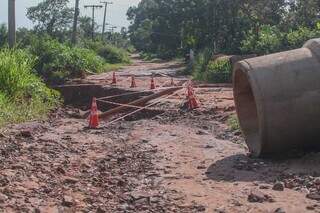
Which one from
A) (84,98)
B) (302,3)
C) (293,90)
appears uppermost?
(302,3)

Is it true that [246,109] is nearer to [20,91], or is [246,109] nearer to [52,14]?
[20,91]

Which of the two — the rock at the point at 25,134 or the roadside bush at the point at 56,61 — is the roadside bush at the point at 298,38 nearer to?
the roadside bush at the point at 56,61

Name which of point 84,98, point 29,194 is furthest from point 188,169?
point 84,98

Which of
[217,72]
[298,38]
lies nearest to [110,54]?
[217,72]

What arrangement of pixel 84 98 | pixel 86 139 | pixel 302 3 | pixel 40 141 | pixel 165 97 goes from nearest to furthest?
pixel 40 141 → pixel 86 139 → pixel 165 97 → pixel 84 98 → pixel 302 3

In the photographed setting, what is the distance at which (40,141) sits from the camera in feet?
33.4

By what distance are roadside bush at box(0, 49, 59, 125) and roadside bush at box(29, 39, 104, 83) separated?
11286mm

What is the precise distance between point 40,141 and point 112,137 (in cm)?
191

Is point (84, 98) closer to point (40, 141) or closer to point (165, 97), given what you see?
point (165, 97)

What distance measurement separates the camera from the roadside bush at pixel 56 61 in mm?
28000

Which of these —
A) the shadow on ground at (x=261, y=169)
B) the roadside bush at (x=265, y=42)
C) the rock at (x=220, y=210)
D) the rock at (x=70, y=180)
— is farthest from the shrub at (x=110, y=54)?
the rock at (x=220, y=210)

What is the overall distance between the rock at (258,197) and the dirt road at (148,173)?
1cm

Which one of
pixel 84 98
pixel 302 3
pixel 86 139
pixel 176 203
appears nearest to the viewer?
pixel 176 203

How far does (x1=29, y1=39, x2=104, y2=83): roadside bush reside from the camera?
2800cm
